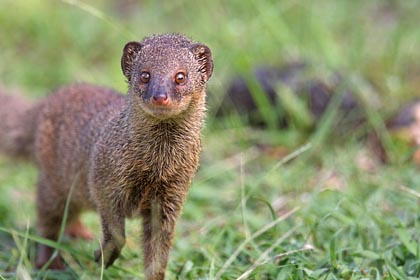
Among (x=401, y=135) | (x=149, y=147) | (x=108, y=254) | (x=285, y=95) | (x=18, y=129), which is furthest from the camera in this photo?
(x=285, y=95)

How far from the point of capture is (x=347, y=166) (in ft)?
16.7

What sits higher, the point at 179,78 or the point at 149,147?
the point at 179,78

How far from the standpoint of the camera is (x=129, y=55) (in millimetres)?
3154

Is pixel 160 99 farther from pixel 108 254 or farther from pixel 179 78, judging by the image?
pixel 108 254

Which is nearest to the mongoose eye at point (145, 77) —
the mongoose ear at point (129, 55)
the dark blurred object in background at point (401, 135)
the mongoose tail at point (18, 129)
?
the mongoose ear at point (129, 55)

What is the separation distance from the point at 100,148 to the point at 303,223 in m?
1.30

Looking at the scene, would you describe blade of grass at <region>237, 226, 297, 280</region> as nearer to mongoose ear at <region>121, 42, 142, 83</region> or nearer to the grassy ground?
the grassy ground

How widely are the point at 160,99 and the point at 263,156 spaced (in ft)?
9.34

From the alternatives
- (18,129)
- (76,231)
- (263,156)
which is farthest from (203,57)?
(263,156)

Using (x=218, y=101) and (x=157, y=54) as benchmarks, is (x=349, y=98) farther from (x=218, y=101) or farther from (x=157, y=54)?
(x=157, y=54)

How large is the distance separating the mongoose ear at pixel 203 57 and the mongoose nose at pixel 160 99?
0.41m

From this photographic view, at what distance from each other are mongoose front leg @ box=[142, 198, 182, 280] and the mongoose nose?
61 cm

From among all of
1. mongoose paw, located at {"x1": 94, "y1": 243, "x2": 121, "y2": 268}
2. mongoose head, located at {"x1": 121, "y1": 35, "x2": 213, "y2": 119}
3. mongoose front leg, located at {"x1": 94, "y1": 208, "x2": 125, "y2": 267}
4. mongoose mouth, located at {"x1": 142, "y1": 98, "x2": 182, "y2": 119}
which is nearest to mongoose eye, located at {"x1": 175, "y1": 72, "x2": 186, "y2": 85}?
mongoose head, located at {"x1": 121, "y1": 35, "x2": 213, "y2": 119}

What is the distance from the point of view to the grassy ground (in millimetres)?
3562
